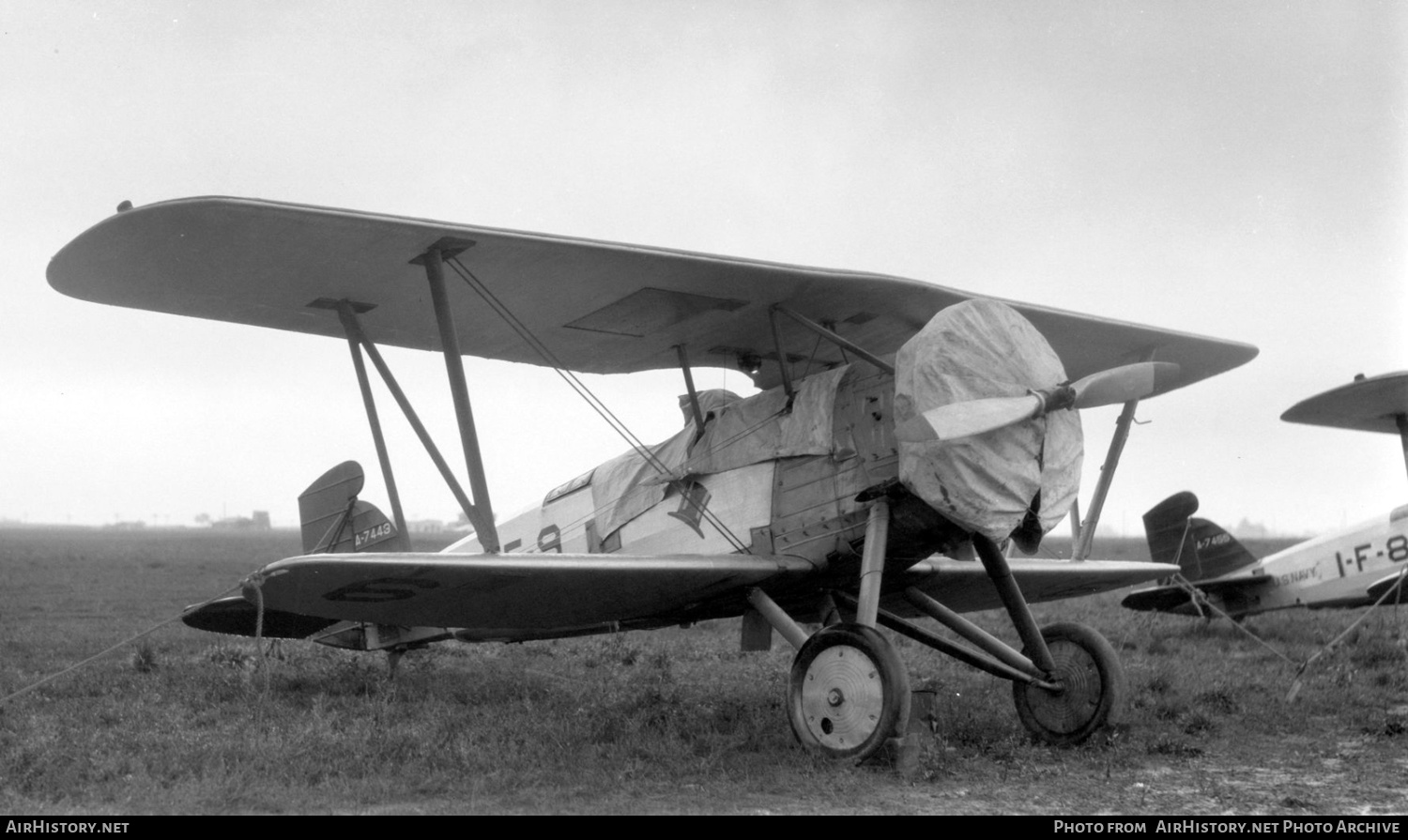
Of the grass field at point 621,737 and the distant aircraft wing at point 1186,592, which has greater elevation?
the distant aircraft wing at point 1186,592

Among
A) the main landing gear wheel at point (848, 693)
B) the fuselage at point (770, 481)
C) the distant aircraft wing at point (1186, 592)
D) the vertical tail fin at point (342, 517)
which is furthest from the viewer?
the distant aircraft wing at point (1186, 592)

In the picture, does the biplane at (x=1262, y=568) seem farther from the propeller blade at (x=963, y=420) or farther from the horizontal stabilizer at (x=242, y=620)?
the horizontal stabilizer at (x=242, y=620)

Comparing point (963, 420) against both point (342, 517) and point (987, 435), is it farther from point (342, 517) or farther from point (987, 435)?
point (342, 517)

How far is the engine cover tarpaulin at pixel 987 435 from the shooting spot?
642cm

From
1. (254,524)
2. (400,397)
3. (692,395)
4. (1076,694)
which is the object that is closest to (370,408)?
(400,397)

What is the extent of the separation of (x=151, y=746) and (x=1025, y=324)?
18.6 feet

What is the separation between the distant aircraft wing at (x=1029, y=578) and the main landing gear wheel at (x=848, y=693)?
165 cm

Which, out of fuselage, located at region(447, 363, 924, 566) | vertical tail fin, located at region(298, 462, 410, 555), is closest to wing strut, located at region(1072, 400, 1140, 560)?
fuselage, located at region(447, 363, 924, 566)

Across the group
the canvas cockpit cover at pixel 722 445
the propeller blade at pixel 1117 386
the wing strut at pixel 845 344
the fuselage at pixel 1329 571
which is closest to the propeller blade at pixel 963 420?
the propeller blade at pixel 1117 386

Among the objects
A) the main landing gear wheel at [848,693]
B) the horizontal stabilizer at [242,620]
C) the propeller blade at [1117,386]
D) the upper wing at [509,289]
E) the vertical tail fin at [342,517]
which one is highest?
the upper wing at [509,289]

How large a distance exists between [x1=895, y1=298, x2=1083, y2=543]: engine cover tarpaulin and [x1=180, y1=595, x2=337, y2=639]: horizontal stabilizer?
436 cm

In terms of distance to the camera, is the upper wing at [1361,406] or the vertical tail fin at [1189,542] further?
the vertical tail fin at [1189,542]

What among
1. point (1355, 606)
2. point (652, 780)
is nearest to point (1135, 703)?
point (652, 780)

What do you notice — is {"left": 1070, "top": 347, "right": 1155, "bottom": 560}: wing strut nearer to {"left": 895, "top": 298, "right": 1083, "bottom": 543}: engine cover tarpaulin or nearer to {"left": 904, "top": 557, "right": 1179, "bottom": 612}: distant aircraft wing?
{"left": 904, "top": 557, "right": 1179, "bottom": 612}: distant aircraft wing
